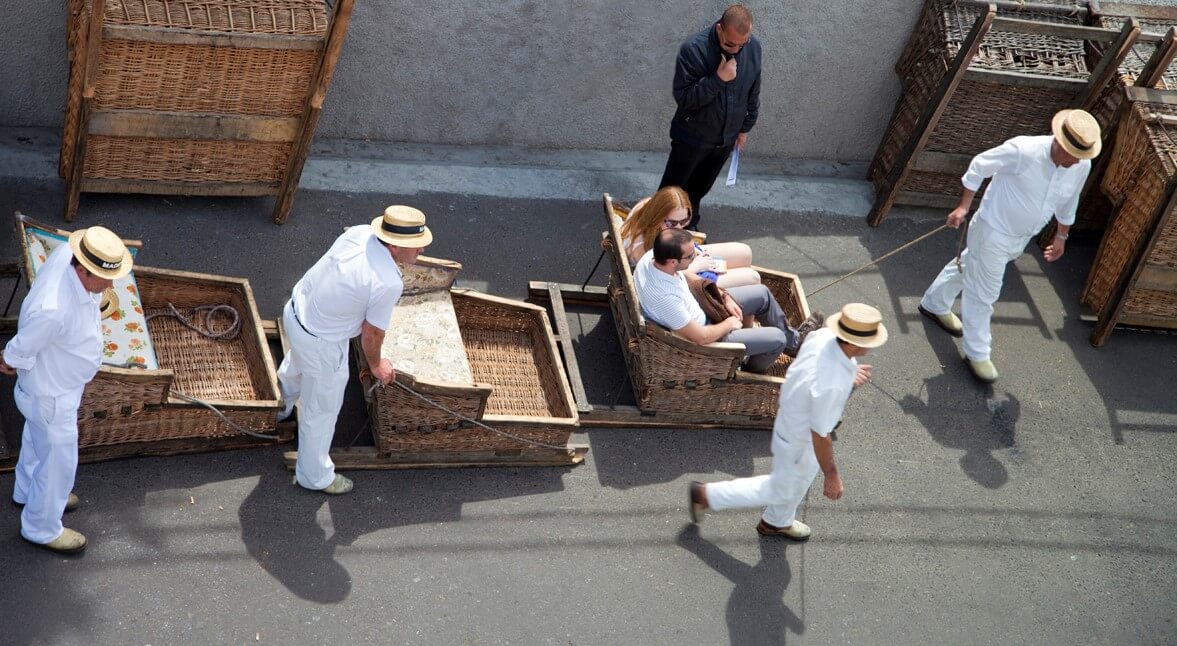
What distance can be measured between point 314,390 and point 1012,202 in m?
4.84

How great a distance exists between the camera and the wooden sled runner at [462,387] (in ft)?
20.5

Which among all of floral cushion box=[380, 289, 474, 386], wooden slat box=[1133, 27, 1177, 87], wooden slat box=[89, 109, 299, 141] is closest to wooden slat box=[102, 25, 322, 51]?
wooden slat box=[89, 109, 299, 141]

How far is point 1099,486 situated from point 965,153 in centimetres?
298

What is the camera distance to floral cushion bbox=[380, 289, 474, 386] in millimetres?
6484

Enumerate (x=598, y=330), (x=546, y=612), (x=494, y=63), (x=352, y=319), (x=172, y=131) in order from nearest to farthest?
(x=352, y=319)
(x=546, y=612)
(x=172, y=131)
(x=598, y=330)
(x=494, y=63)

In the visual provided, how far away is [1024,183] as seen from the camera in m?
7.70

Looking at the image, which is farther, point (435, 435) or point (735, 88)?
point (735, 88)

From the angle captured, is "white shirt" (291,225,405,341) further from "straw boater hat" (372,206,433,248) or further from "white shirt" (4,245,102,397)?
"white shirt" (4,245,102,397)

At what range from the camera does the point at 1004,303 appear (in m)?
9.09

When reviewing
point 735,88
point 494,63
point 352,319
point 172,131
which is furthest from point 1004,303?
point 172,131

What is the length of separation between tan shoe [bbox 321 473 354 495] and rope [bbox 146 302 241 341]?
1.19 meters

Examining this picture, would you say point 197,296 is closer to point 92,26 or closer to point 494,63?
point 92,26

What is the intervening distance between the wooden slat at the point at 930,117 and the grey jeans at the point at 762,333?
2.20 m

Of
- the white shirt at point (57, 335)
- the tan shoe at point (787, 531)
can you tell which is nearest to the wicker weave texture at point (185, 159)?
the white shirt at point (57, 335)
